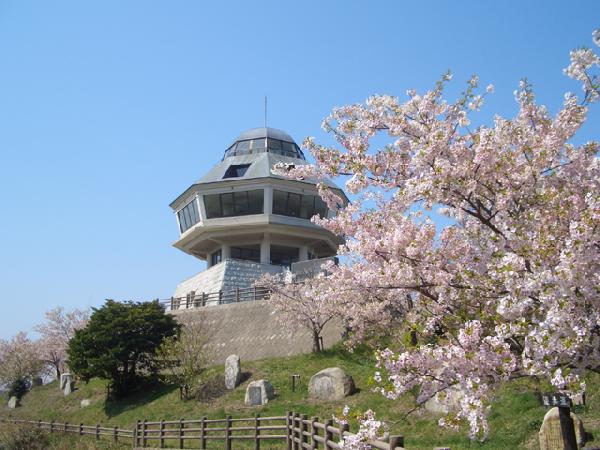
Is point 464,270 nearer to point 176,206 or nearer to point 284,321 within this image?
point 284,321

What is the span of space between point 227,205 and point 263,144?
926cm

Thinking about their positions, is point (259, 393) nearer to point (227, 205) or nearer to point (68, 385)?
point (68, 385)

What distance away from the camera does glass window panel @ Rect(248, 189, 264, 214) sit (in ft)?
149

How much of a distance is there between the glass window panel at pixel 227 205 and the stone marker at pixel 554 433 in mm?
36647

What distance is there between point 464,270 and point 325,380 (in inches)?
582

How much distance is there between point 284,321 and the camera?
28.3m

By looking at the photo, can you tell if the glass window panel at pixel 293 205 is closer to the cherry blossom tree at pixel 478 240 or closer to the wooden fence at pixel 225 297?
the wooden fence at pixel 225 297

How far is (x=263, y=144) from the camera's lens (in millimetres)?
52938

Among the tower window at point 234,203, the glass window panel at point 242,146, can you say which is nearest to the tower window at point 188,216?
the tower window at point 234,203

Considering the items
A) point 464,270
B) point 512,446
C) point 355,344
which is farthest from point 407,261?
point 355,344

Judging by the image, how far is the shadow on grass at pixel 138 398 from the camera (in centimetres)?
2722

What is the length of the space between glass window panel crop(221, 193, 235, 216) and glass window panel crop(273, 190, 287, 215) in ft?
11.5

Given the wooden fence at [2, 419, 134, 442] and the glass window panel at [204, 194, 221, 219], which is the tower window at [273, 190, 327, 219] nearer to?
the glass window panel at [204, 194, 221, 219]

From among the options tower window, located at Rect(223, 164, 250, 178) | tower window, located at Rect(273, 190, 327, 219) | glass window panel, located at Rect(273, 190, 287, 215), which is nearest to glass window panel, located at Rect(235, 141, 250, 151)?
tower window, located at Rect(223, 164, 250, 178)
